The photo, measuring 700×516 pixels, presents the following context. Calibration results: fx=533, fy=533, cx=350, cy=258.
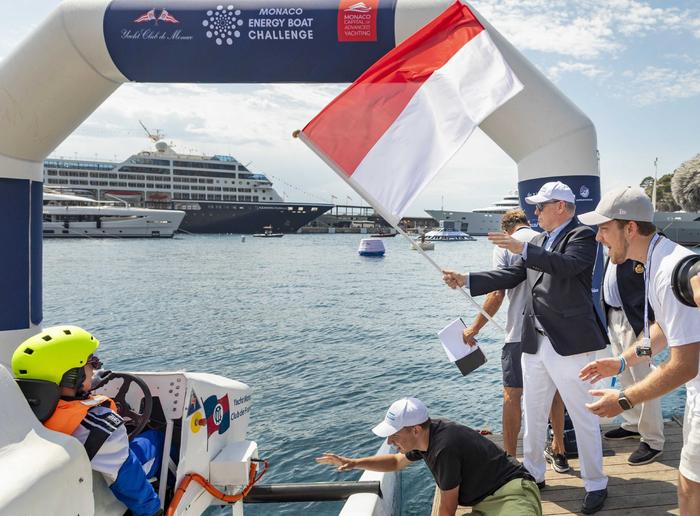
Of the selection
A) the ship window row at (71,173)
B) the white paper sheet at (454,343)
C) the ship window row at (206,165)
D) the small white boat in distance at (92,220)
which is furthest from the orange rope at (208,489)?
the ship window row at (71,173)

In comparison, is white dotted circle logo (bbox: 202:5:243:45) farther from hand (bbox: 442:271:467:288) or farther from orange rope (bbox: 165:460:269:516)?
orange rope (bbox: 165:460:269:516)

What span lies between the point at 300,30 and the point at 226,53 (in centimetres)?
76

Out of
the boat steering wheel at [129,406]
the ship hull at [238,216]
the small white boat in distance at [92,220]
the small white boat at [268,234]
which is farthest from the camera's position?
the small white boat at [268,234]

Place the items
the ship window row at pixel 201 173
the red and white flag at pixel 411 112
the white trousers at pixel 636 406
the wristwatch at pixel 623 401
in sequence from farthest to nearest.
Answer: the ship window row at pixel 201 173 < the white trousers at pixel 636 406 < the red and white flag at pixel 411 112 < the wristwatch at pixel 623 401

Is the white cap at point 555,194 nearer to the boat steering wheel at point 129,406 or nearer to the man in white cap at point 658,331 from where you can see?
the man in white cap at point 658,331

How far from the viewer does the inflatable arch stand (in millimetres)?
4863

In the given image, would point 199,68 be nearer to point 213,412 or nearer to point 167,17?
point 167,17

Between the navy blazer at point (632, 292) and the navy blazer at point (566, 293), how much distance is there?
1081 mm

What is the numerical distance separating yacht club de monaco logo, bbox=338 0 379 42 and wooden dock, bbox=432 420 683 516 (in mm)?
3968

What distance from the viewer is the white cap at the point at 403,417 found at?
301 cm

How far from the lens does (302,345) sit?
45.9 ft

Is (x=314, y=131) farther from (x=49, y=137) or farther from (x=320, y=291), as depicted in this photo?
(x=320, y=291)

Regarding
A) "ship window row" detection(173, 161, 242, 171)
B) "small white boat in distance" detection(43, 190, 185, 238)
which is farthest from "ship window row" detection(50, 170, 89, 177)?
"small white boat in distance" detection(43, 190, 185, 238)

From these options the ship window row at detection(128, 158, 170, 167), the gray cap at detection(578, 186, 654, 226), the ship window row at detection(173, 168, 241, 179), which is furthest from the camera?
the ship window row at detection(173, 168, 241, 179)
